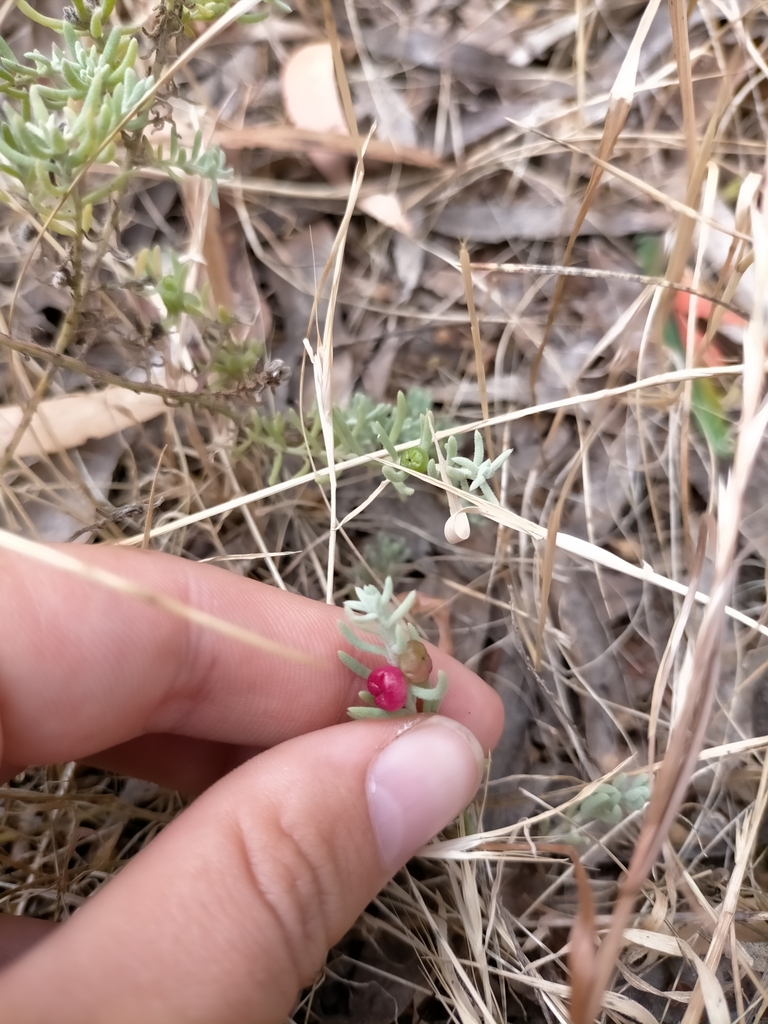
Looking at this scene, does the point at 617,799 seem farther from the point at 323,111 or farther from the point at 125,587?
the point at 323,111

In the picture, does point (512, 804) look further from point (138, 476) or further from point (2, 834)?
point (138, 476)

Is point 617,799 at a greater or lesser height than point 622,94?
lesser

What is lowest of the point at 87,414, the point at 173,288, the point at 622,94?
the point at 87,414

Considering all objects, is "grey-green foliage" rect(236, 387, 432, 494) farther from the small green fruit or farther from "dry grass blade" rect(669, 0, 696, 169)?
"dry grass blade" rect(669, 0, 696, 169)


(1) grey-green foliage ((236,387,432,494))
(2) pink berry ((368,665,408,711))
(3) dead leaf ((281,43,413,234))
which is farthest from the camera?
(3) dead leaf ((281,43,413,234))

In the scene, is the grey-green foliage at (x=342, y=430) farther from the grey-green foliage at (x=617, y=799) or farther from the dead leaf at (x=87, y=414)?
the grey-green foliage at (x=617, y=799)

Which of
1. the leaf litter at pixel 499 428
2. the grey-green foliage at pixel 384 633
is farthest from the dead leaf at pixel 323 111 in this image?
the grey-green foliage at pixel 384 633

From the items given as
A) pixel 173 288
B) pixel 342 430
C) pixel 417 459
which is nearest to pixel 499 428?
pixel 342 430

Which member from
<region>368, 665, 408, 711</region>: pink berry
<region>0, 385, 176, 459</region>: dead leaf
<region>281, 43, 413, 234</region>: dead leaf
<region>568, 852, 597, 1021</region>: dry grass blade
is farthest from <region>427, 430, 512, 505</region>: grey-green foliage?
<region>281, 43, 413, 234</region>: dead leaf
